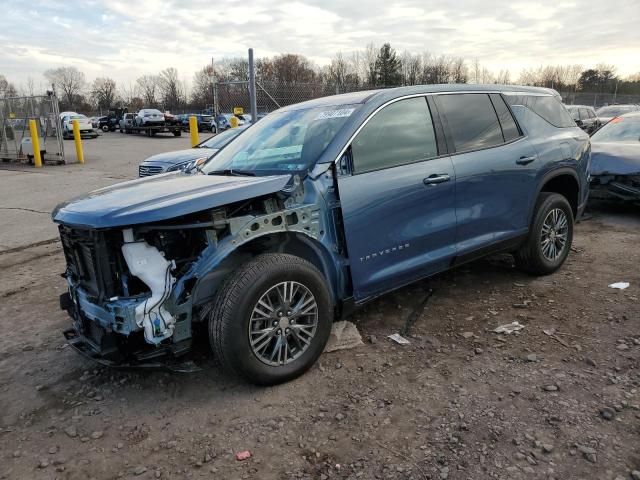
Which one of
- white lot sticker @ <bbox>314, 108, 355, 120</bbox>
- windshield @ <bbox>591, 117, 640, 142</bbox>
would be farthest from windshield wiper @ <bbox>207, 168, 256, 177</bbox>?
windshield @ <bbox>591, 117, 640, 142</bbox>

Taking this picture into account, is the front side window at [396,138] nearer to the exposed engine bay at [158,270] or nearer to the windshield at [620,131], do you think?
the exposed engine bay at [158,270]

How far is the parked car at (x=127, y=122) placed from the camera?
117 feet

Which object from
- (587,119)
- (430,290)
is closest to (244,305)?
(430,290)

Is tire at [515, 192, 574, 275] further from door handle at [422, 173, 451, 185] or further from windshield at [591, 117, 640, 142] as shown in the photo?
windshield at [591, 117, 640, 142]

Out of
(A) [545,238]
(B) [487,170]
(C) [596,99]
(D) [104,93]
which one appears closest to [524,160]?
(B) [487,170]

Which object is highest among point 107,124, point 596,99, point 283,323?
point 107,124

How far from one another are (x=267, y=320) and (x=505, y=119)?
2940mm

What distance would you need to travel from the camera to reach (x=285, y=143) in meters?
3.88

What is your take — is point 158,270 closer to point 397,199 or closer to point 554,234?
point 397,199

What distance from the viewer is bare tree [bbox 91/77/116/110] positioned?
8631 cm

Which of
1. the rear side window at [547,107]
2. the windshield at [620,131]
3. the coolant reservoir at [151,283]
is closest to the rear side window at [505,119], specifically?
the rear side window at [547,107]

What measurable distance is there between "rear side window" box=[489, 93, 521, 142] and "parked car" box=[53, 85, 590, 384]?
0.01 m

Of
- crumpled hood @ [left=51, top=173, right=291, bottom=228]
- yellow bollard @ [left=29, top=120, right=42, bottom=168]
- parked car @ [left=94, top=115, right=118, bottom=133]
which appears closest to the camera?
crumpled hood @ [left=51, top=173, right=291, bottom=228]

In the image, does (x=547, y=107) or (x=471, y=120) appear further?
(x=547, y=107)
